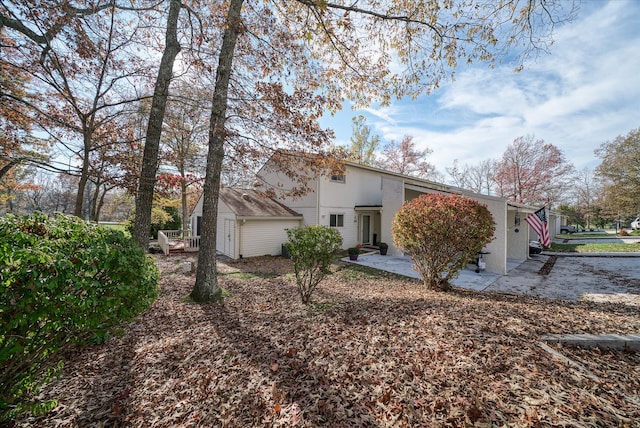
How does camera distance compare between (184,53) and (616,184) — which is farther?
(616,184)

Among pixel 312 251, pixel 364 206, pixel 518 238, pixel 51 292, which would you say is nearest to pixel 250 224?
pixel 364 206

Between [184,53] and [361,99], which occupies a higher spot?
[184,53]

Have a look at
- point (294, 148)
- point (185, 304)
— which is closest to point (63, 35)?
point (294, 148)

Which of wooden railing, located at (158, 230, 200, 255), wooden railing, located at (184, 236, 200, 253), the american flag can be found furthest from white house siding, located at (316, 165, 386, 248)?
wooden railing, located at (184, 236, 200, 253)

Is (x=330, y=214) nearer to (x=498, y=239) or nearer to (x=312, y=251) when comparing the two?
(x=498, y=239)

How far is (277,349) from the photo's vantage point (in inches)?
145

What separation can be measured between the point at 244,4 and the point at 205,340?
8.41 metres

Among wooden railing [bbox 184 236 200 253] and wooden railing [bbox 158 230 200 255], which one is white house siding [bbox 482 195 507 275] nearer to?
wooden railing [bbox 158 230 200 255]

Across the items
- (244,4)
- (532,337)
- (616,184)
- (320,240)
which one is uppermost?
(244,4)

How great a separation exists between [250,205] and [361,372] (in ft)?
40.4

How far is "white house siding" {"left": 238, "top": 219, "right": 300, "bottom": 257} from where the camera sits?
13055mm

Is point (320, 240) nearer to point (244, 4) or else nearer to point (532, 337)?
point (532, 337)

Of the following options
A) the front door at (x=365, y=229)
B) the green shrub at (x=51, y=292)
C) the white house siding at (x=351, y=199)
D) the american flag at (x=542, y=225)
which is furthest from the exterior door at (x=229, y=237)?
the american flag at (x=542, y=225)

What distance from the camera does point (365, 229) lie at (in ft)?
55.3
